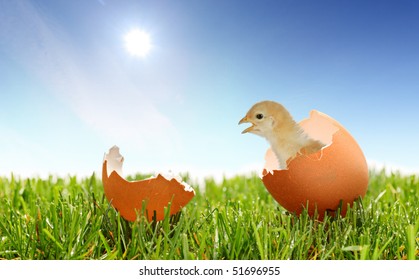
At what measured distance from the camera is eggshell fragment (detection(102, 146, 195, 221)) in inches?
88.0

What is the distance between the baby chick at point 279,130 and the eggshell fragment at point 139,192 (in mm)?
493

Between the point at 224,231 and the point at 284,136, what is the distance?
568mm

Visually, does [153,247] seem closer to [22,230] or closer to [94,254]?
[94,254]

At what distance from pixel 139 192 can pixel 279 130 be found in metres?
0.77

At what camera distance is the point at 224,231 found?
240 cm

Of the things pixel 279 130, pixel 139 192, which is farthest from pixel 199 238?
pixel 279 130

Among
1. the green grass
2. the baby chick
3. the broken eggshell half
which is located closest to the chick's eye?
the baby chick

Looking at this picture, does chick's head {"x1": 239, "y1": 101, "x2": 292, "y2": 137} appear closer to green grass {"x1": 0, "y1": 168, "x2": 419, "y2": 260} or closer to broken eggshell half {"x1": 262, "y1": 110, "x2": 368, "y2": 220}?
broken eggshell half {"x1": 262, "y1": 110, "x2": 368, "y2": 220}

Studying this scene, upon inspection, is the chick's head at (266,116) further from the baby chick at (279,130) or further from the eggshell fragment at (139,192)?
the eggshell fragment at (139,192)

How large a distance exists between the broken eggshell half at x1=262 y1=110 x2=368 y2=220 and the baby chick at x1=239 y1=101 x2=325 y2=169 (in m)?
0.07

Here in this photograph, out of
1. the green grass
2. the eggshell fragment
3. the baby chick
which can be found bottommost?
the green grass

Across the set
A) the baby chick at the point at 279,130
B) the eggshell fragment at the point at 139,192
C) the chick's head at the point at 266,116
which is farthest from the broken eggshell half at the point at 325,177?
the eggshell fragment at the point at 139,192
